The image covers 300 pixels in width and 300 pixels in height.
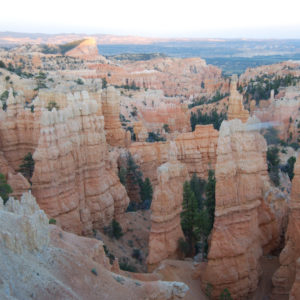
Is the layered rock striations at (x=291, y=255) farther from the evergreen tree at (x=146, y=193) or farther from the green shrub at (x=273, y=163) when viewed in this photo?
the evergreen tree at (x=146, y=193)

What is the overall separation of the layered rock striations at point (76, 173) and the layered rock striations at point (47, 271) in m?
6.91

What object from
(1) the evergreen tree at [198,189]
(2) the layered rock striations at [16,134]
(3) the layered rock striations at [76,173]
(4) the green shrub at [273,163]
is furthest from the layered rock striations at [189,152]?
(2) the layered rock striations at [16,134]

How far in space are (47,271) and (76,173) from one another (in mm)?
11904

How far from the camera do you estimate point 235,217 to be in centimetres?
1616

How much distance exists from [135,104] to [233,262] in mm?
36204

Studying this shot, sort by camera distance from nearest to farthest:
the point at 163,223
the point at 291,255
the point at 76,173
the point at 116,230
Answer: the point at 291,255, the point at 163,223, the point at 76,173, the point at 116,230

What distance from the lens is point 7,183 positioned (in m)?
19.0

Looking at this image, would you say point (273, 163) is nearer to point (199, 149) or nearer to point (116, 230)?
point (199, 149)

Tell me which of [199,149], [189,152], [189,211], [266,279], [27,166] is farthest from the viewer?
[199,149]

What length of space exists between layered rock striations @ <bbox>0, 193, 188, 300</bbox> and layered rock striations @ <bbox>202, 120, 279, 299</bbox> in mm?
5130

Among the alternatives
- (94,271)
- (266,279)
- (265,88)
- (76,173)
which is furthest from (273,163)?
(94,271)

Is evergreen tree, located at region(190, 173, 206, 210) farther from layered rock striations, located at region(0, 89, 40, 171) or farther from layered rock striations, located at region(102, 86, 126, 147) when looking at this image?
layered rock striations, located at region(0, 89, 40, 171)

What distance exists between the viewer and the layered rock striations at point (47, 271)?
29.2 ft

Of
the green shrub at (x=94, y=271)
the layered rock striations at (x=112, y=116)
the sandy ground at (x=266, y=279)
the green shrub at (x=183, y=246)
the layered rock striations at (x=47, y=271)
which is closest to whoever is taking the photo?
the layered rock striations at (x=47, y=271)
